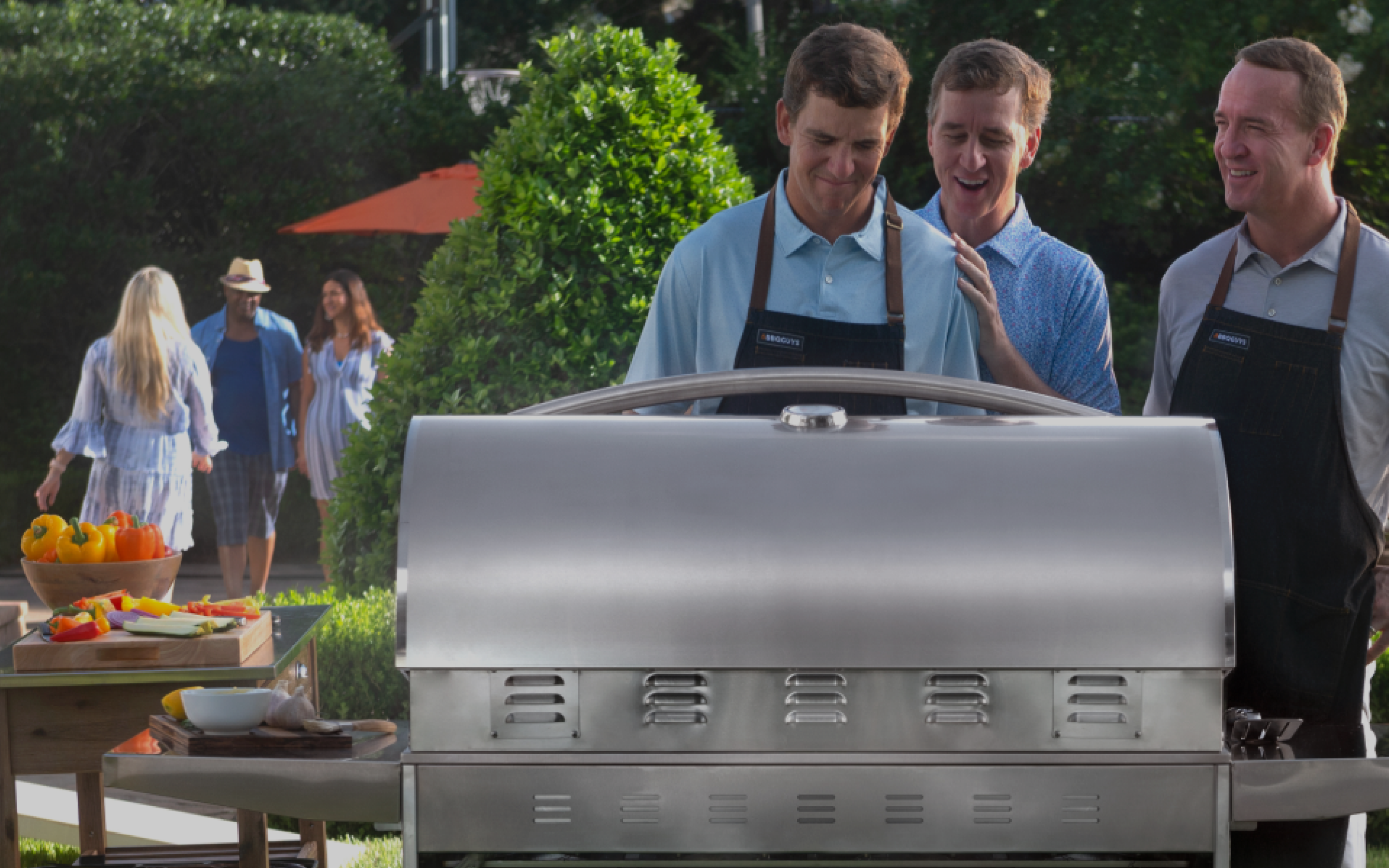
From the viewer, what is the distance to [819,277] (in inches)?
81.7

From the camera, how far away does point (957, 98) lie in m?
2.43

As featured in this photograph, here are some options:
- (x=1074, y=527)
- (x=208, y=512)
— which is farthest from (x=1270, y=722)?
(x=208, y=512)

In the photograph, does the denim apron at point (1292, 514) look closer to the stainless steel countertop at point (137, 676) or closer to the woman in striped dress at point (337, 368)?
the stainless steel countertop at point (137, 676)

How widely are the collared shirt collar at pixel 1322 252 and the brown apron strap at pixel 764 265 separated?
74cm

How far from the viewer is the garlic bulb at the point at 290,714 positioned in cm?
157

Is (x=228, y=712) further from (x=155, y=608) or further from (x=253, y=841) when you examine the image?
(x=155, y=608)

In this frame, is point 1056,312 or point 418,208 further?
point 418,208

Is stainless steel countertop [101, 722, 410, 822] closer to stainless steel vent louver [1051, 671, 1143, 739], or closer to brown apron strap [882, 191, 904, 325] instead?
stainless steel vent louver [1051, 671, 1143, 739]

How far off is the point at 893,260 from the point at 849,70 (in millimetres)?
286

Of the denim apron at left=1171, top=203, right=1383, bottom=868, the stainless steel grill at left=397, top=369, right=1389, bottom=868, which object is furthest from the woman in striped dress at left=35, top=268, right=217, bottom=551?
the stainless steel grill at left=397, top=369, right=1389, bottom=868

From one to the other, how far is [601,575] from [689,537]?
91 mm

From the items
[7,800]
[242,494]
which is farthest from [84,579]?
[242,494]

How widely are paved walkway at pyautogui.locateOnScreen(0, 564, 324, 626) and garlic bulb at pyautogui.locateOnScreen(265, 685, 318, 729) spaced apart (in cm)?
660

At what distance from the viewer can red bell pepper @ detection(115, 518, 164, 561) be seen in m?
3.18
